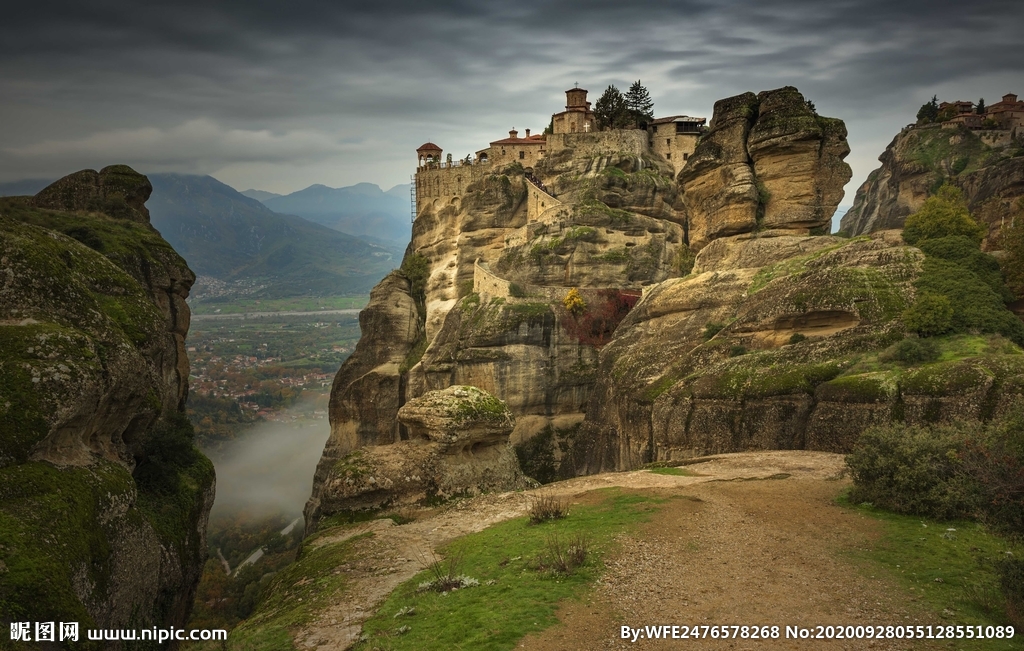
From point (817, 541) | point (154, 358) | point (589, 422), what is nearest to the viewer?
point (817, 541)

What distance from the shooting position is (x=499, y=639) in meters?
8.23

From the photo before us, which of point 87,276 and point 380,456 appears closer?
point 87,276

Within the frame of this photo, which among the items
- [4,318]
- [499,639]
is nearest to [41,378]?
[4,318]

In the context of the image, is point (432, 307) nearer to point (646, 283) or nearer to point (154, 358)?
point (646, 283)

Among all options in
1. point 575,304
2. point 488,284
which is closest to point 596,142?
point 488,284

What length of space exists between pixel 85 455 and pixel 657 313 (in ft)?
74.8

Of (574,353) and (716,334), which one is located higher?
(716,334)

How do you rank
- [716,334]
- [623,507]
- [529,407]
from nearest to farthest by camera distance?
[623,507]
[716,334]
[529,407]

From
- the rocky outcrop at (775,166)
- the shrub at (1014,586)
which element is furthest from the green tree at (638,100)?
the shrub at (1014,586)

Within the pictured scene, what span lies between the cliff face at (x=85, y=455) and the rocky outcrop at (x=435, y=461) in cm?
450

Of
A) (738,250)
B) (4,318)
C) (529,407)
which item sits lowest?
(529,407)

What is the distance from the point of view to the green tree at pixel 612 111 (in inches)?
2403

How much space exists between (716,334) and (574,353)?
19.7 metres

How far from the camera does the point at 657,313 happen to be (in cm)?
2997
